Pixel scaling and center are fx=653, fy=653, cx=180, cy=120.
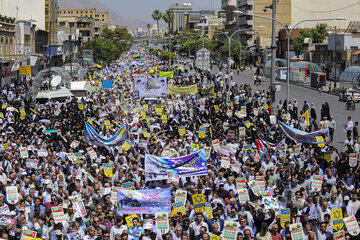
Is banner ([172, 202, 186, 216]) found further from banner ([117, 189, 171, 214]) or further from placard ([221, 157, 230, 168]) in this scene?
placard ([221, 157, 230, 168])

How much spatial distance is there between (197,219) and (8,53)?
163 ft

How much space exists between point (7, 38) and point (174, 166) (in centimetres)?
4698

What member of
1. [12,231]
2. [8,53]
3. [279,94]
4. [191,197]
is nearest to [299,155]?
[191,197]

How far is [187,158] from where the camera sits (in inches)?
534

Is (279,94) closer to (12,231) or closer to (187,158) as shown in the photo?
(187,158)

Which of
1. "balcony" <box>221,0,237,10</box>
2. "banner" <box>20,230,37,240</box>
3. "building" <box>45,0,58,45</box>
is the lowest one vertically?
"banner" <box>20,230,37,240</box>

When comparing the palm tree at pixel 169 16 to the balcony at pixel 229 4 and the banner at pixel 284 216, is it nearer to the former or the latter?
the balcony at pixel 229 4

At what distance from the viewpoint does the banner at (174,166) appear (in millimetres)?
13312

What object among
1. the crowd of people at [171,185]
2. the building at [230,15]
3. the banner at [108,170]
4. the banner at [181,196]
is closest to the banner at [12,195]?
the crowd of people at [171,185]

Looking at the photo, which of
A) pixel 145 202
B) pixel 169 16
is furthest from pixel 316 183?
pixel 169 16

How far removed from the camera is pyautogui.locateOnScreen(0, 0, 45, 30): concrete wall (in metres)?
69.3

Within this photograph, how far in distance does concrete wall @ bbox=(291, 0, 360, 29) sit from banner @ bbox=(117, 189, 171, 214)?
91.4 m

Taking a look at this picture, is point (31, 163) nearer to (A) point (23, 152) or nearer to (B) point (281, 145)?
(A) point (23, 152)

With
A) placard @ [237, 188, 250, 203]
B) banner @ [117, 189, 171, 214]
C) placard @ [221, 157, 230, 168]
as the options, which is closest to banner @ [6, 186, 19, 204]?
banner @ [117, 189, 171, 214]
